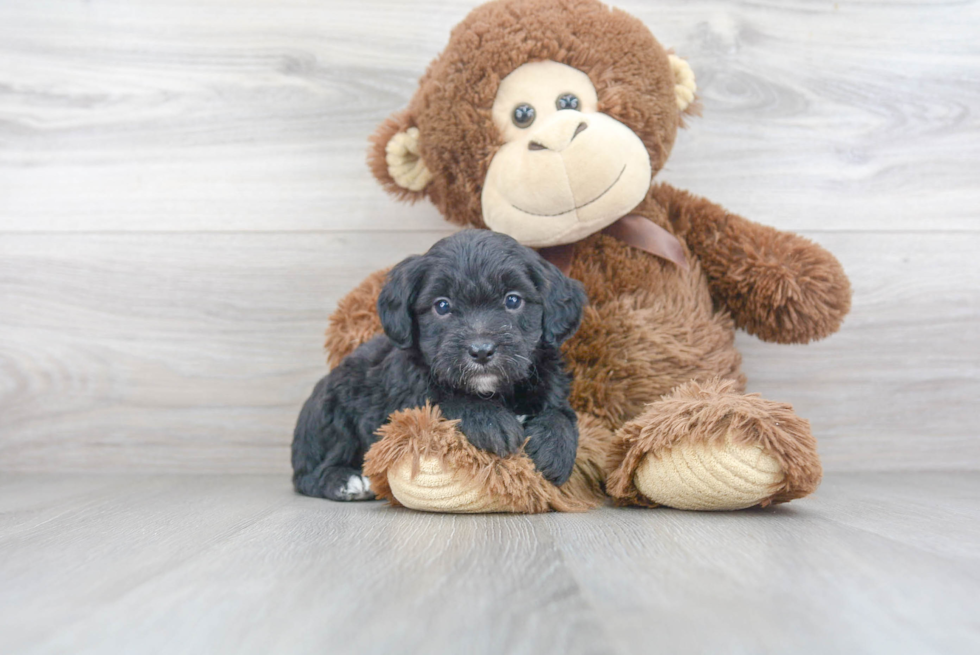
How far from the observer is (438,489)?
51.6 inches

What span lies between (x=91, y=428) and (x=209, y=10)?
1.26 meters

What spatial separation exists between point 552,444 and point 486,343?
24 cm

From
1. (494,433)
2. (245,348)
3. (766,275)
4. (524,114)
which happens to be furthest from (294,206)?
(766,275)

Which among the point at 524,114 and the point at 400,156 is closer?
the point at 524,114

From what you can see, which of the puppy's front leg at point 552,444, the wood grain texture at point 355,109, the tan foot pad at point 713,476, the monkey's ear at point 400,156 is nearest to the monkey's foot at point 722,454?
the tan foot pad at point 713,476

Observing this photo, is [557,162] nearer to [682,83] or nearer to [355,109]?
[682,83]

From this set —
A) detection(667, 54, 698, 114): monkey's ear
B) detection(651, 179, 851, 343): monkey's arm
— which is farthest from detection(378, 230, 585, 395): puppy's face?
detection(667, 54, 698, 114): monkey's ear

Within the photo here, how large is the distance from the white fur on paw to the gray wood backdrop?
599mm

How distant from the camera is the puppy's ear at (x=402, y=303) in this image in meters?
1.43

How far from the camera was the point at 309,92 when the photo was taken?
2166 millimetres

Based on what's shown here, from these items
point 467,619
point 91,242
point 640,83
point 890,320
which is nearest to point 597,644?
point 467,619

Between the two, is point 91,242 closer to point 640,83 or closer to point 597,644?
point 640,83

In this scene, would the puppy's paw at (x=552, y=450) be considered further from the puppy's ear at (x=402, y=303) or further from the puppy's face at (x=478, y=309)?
the puppy's ear at (x=402, y=303)

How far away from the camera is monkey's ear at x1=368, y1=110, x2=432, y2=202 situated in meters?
1.79
